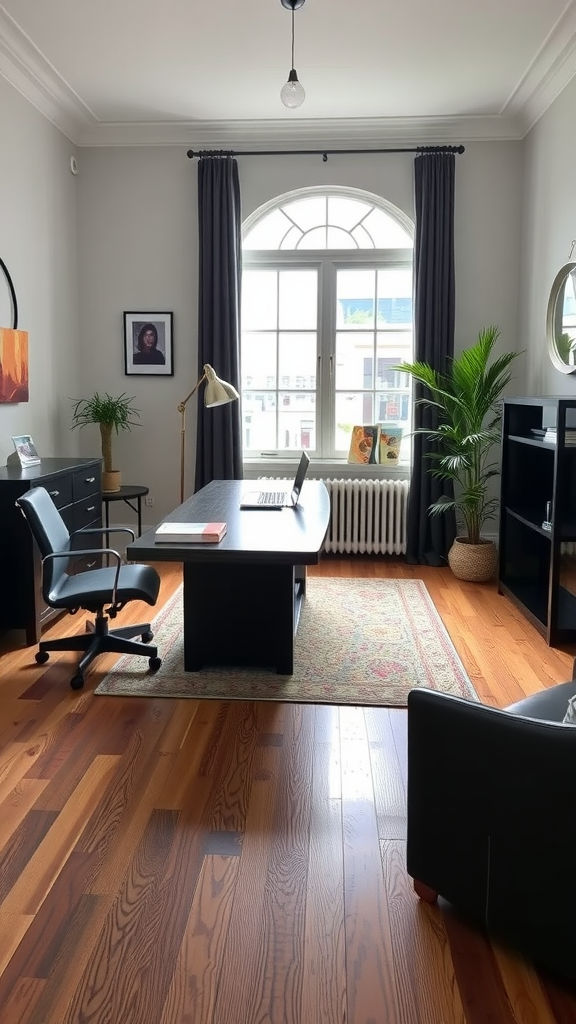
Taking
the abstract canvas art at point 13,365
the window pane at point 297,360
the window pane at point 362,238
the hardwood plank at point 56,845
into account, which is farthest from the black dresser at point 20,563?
the window pane at point 362,238

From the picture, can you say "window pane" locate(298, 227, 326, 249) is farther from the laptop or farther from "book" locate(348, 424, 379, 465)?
the laptop

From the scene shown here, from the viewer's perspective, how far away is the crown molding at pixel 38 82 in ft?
13.2

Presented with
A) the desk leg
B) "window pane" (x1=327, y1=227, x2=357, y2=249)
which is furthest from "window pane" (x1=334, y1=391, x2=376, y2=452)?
the desk leg

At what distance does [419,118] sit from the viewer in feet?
17.0

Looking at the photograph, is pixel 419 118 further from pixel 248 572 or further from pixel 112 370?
pixel 248 572

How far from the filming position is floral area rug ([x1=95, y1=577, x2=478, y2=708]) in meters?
3.06

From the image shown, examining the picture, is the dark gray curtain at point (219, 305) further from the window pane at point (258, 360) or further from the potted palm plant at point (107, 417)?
the potted palm plant at point (107, 417)

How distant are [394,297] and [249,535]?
3381 millimetres

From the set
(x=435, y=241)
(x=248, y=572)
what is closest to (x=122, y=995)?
(x=248, y=572)

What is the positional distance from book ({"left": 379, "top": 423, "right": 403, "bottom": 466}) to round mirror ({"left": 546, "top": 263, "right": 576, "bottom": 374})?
1.35 metres

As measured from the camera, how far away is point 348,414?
575 cm

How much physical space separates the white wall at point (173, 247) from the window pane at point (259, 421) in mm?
414

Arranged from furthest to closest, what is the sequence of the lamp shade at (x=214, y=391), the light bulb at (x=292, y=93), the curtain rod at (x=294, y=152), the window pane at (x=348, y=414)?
the window pane at (x=348, y=414), the curtain rod at (x=294, y=152), the lamp shade at (x=214, y=391), the light bulb at (x=292, y=93)

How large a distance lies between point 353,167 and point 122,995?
5269 millimetres
